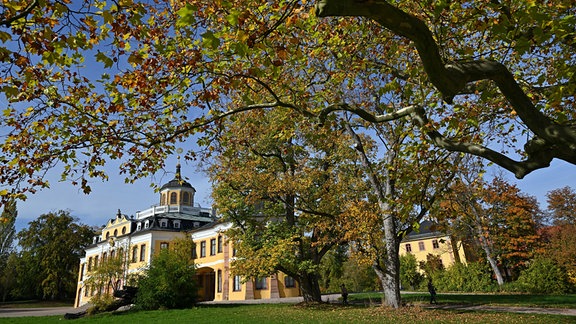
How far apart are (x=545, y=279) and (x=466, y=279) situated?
7.16 m

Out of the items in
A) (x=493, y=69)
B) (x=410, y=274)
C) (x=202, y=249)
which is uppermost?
(x=202, y=249)

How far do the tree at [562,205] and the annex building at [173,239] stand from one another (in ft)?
98.7

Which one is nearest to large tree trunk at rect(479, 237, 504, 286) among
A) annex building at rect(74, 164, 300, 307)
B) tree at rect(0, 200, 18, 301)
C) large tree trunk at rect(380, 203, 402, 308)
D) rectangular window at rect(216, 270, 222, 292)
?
annex building at rect(74, 164, 300, 307)

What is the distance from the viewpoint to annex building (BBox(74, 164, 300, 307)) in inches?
1340

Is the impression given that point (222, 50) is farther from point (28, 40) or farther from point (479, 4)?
point (479, 4)

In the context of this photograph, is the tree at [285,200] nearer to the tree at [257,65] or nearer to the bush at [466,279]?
the tree at [257,65]

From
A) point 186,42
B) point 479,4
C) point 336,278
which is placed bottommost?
point 336,278

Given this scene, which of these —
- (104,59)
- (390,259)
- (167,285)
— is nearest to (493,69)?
(104,59)

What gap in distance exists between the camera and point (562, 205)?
4041 cm

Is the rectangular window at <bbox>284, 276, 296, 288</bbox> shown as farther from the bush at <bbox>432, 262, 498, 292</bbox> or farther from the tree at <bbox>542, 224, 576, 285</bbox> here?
the tree at <bbox>542, 224, 576, 285</bbox>

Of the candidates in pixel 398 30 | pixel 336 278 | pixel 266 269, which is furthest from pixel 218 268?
pixel 398 30

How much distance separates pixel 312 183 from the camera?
2033cm

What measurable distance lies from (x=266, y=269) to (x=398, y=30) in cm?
1646

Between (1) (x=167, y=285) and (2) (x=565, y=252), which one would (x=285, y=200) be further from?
(2) (x=565, y=252)
